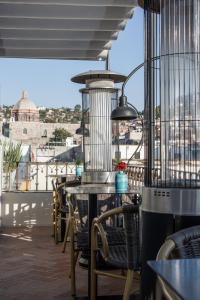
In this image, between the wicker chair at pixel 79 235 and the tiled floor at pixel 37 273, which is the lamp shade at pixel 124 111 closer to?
the wicker chair at pixel 79 235

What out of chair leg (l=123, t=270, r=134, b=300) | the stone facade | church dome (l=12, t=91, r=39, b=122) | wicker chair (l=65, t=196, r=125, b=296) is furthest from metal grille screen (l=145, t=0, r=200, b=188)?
church dome (l=12, t=91, r=39, b=122)

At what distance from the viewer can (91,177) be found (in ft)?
16.8

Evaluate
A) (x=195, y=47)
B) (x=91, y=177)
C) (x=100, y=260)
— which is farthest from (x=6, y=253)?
(x=195, y=47)

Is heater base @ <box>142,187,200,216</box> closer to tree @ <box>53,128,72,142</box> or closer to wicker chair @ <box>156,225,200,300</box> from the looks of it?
wicker chair @ <box>156,225,200,300</box>

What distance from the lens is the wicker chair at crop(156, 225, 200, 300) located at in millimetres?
1444

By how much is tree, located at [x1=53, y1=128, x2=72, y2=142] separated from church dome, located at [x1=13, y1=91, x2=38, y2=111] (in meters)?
16.1

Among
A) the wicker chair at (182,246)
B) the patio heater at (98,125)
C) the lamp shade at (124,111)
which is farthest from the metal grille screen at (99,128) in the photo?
the wicker chair at (182,246)

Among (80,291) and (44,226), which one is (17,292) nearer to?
(80,291)

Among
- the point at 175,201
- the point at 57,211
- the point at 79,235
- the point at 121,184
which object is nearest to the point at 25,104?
the point at 57,211

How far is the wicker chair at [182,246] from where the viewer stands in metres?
1.44

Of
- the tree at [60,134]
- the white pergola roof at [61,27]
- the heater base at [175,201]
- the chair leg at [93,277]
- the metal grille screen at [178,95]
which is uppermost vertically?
the tree at [60,134]

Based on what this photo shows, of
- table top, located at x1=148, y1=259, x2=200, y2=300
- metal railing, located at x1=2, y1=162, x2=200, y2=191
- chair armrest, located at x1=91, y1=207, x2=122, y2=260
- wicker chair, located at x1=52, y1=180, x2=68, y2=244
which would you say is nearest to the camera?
table top, located at x1=148, y1=259, x2=200, y2=300

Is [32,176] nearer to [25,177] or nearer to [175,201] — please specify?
[25,177]

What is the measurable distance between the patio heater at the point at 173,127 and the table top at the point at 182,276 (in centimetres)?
74
